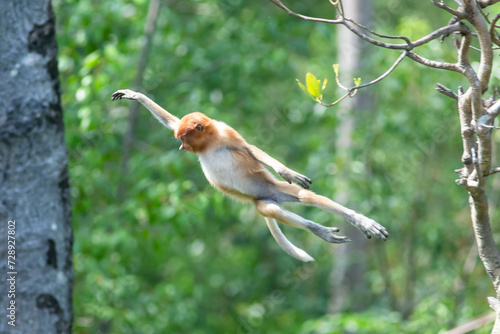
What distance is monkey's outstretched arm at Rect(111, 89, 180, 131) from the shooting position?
2.98 m

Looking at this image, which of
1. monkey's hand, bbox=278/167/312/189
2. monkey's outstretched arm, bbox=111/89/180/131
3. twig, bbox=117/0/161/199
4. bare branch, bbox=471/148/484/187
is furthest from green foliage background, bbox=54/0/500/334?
bare branch, bbox=471/148/484/187

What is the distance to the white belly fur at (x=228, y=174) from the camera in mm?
3148

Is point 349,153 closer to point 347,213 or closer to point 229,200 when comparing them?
point 229,200

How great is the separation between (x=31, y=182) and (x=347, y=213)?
1.66 meters

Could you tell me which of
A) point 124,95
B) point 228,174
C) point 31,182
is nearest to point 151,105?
point 124,95

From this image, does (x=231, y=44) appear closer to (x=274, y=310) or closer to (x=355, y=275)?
(x=355, y=275)

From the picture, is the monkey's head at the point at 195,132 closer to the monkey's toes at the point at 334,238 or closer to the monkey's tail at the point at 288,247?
the monkey's tail at the point at 288,247

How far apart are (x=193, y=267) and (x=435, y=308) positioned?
341 centimetres

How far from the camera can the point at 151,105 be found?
3041 mm

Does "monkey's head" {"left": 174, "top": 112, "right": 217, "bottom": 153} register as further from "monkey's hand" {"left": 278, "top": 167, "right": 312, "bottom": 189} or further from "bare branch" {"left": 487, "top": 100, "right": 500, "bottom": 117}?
"bare branch" {"left": 487, "top": 100, "right": 500, "bottom": 117}

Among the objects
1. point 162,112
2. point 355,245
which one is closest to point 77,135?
point 162,112

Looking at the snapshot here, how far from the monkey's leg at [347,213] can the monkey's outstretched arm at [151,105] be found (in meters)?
0.72

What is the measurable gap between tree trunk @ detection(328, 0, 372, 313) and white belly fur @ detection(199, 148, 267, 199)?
3.51 metres

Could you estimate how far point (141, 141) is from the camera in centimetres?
698
